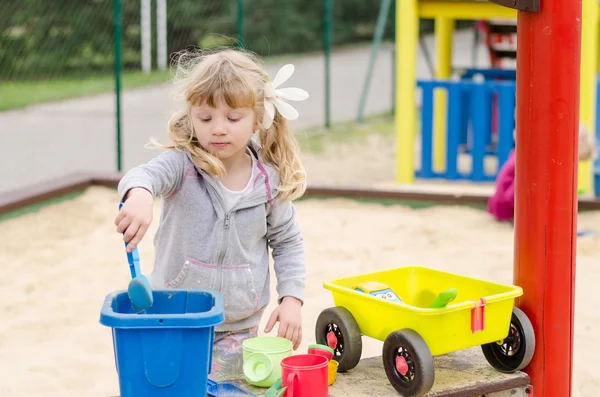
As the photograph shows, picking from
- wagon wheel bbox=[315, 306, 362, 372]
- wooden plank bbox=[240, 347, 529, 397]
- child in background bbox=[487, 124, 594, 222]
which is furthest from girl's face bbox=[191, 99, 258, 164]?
child in background bbox=[487, 124, 594, 222]

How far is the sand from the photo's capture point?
341cm

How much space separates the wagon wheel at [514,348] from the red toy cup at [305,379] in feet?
1.73

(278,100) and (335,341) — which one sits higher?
(278,100)

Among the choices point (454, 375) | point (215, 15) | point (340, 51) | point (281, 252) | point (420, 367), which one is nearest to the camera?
point (420, 367)

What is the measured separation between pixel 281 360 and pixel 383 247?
272 cm

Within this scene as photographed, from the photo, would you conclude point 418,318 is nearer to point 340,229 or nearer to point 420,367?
point 420,367

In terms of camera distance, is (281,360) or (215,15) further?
(215,15)

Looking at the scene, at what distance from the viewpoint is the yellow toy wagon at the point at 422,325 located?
2359 millimetres

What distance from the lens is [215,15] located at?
1647cm

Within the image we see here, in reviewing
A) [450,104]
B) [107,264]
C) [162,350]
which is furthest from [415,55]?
[162,350]

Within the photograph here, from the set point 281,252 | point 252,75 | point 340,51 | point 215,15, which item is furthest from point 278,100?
point 340,51

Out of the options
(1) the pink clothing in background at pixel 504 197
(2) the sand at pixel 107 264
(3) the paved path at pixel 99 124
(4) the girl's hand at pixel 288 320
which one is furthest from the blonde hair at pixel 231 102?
(3) the paved path at pixel 99 124

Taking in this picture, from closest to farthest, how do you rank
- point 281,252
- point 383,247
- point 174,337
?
point 174,337 → point 281,252 → point 383,247

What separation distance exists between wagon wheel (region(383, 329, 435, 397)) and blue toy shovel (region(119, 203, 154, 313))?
2.08ft
